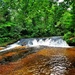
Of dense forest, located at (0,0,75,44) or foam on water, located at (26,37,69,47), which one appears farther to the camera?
foam on water, located at (26,37,69,47)

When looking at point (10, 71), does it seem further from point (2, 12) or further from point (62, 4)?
point (2, 12)

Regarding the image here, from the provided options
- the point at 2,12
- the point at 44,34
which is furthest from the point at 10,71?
the point at 44,34

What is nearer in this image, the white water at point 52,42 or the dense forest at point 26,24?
the dense forest at point 26,24

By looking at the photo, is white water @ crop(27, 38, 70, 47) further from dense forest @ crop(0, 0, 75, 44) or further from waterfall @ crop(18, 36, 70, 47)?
dense forest @ crop(0, 0, 75, 44)

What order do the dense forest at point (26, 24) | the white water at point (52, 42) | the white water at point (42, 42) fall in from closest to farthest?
the dense forest at point (26, 24) < the white water at point (52, 42) < the white water at point (42, 42)

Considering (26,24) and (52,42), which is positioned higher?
(26,24)

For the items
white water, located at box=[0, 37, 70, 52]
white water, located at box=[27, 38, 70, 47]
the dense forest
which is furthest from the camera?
white water, located at box=[0, 37, 70, 52]

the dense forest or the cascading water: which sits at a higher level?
the dense forest

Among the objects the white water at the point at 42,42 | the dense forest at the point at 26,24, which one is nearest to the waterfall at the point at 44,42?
the white water at the point at 42,42

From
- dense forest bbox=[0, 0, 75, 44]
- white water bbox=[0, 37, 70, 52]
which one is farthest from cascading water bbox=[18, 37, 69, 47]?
dense forest bbox=[0, 0, 75, 44]

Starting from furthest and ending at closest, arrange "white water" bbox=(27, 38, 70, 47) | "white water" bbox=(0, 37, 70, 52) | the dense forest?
"white water" bbox=(0, 37, 70, 52) → "white water" bbox=(27, 38, 70, 47) → the dense forest

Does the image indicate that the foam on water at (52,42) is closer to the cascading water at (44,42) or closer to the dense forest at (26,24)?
the cascading water at (44,42)

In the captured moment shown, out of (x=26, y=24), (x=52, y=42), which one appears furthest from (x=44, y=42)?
(x=26, y=24)

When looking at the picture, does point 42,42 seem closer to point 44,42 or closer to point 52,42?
point 44,42
